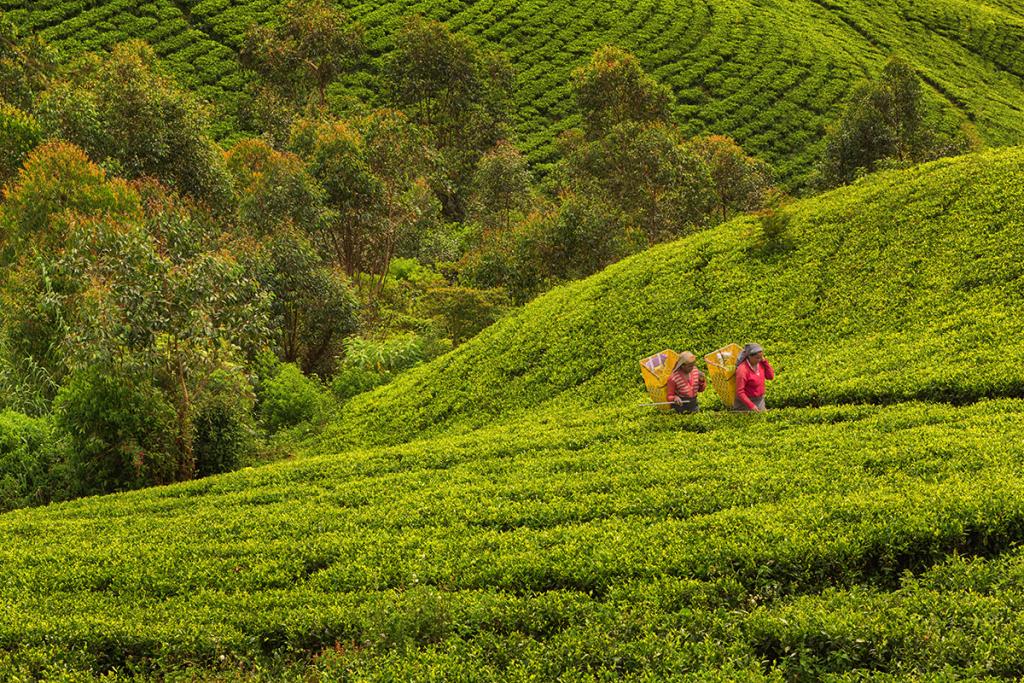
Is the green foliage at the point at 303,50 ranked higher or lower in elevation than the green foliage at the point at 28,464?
higher

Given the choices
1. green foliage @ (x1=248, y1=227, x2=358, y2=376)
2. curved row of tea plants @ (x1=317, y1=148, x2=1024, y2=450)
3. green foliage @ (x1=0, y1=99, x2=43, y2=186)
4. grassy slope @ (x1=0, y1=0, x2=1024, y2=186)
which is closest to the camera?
curved row of tea plants @ (x1=317, y1=148, x2=1024, y2=450)

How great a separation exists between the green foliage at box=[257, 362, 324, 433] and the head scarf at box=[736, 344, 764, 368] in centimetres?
1037

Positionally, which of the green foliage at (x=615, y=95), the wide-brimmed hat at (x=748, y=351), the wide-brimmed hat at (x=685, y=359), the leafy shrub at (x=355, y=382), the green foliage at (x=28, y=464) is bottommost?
the leafy shrub at (x=355, y=382)

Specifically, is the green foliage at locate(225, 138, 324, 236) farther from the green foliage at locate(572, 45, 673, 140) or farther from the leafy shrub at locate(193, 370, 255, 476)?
the green foliage at locate(572, 45, 673, 140)

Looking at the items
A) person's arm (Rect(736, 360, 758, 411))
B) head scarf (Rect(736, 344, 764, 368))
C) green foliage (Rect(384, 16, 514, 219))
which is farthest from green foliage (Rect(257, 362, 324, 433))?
green foliage (Rect(384, 16, 514, 219))

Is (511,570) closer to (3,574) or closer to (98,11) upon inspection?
(3,574)

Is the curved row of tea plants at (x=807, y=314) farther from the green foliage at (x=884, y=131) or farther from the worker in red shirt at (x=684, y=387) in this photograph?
the green foliage at (x=884, y=131)

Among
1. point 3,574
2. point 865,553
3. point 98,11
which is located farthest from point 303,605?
point 98,11

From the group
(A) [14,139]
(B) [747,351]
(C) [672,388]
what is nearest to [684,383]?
(C) [672,388]

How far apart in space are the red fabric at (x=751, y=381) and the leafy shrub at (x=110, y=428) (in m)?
9.25

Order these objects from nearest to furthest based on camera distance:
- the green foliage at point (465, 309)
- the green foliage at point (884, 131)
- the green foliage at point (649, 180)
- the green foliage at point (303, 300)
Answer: the green foliage at point (303, 300)
the green foliage at point (465, 309)
the green foliage at point (649, 180)
the green foliage at point (884, 131)

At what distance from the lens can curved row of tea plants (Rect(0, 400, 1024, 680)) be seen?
18.1ft

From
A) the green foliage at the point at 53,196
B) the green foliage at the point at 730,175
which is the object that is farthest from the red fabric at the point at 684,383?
the green foliage at the point at 730,175

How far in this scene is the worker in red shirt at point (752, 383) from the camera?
10.4 meters
